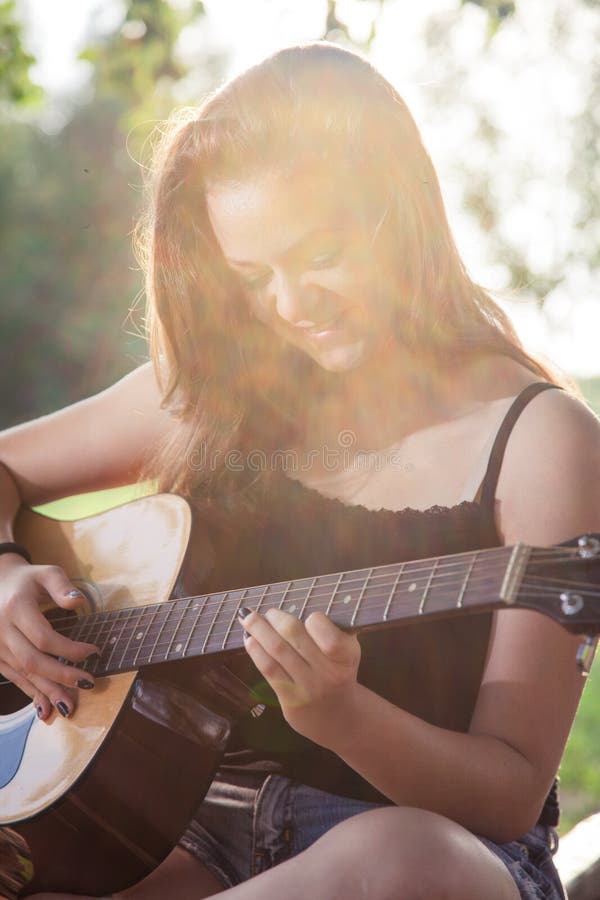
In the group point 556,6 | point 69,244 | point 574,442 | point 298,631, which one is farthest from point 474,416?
point 69,244

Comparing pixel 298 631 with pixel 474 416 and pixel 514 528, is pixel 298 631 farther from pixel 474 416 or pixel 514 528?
pixel 474 416

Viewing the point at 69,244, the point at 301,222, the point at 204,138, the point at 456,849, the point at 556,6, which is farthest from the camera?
the point at 69,244

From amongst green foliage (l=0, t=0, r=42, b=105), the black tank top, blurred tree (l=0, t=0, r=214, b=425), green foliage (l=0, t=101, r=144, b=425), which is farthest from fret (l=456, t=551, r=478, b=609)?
green foliage (l=0, t=101, r=144, b=425)

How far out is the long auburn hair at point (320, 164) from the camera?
Answer: 1637 mm

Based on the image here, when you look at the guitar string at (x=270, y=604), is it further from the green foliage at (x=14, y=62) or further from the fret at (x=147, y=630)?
the green foliage at (x=14, y=62)

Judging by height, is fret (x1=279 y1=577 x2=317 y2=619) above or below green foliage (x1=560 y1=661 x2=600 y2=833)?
above

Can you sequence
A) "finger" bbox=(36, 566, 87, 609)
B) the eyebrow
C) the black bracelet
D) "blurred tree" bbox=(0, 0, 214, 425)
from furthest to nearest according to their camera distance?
"blurred tree" bbox=(0, 0, 214, 425)
the black bracelet
"finger" bbox=(36, 566, 87, 609)
the eyebrow

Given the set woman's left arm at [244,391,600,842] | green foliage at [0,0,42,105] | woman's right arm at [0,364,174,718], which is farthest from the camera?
green foliage at [0,0,42,105]

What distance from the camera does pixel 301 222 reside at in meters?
1.56

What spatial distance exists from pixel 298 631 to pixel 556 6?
348 centimetres

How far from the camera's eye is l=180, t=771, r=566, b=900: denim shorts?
1471 mm

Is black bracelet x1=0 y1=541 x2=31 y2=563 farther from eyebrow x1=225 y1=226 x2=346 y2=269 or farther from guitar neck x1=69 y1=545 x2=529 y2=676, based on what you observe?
eyebrow x1=225 y1=226 x2=346 y2=269

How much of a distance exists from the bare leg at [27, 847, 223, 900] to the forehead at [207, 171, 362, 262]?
106cm

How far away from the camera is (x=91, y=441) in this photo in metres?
2.16
